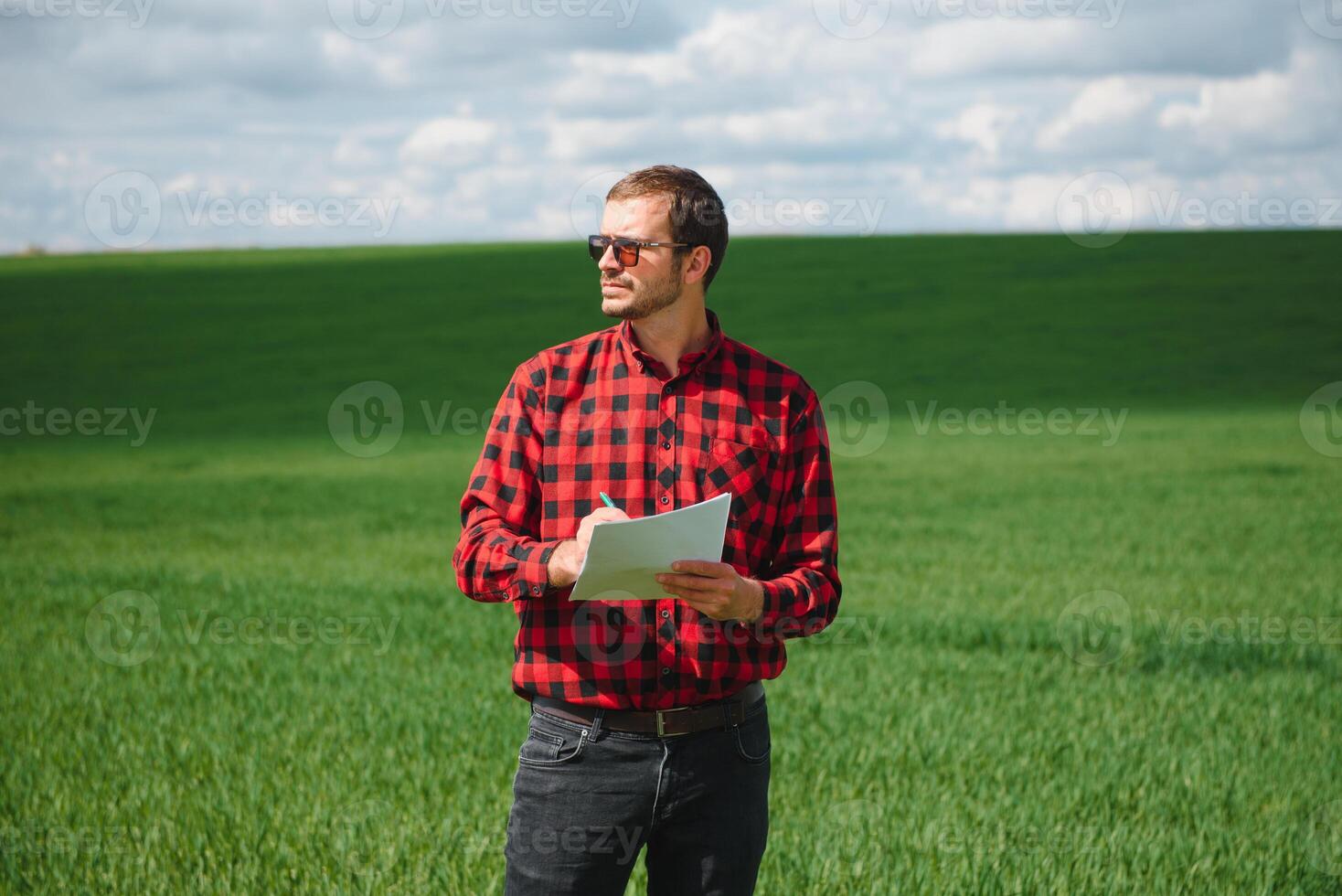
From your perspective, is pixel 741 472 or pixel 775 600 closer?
pixel 775 600

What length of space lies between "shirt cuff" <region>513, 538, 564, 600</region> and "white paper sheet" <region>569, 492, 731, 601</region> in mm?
81

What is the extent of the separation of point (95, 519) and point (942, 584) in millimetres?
10913

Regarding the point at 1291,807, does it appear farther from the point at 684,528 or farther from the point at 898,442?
the point at 898,442

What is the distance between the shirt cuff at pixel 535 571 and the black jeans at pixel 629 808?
0.35 meters

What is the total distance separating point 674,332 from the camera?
305 centimetres

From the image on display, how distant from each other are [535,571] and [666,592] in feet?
0.96

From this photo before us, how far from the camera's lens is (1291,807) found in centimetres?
588
